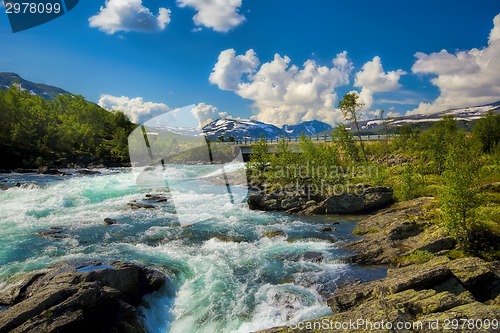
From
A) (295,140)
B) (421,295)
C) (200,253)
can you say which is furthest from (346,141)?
(421,295)

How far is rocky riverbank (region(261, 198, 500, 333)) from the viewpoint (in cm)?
1173

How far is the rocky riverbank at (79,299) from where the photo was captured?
13.8 metres

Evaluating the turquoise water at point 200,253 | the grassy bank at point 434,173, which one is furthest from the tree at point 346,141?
the turquoise water at point 200,253

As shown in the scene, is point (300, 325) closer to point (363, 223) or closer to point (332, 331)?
point (332, 331)

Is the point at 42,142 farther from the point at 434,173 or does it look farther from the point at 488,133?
the point at 488,133

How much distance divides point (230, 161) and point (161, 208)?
79725 millimetres

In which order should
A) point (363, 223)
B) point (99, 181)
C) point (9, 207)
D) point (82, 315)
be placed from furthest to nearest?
point (99, 181) < point (9, 207) < point (363, 223) < point (82, 315)

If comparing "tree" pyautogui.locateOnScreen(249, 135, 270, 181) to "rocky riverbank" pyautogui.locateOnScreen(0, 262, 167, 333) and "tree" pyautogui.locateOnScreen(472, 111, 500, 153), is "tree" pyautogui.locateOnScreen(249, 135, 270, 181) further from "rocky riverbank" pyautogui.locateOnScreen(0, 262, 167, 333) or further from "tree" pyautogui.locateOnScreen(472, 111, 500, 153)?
"rocky riverbank" pyautogui.locateOnScreen(0, 262, 167, 333)

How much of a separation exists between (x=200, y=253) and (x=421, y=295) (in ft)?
58.9

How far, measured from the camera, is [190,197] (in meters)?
55.0

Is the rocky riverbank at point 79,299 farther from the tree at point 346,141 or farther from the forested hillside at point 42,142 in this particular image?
the forested hillside at point 42,142

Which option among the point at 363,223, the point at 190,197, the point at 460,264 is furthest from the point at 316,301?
the point at 190,197

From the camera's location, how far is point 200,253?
2770 centimetres

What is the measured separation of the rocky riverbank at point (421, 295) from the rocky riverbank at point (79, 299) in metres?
7.75
